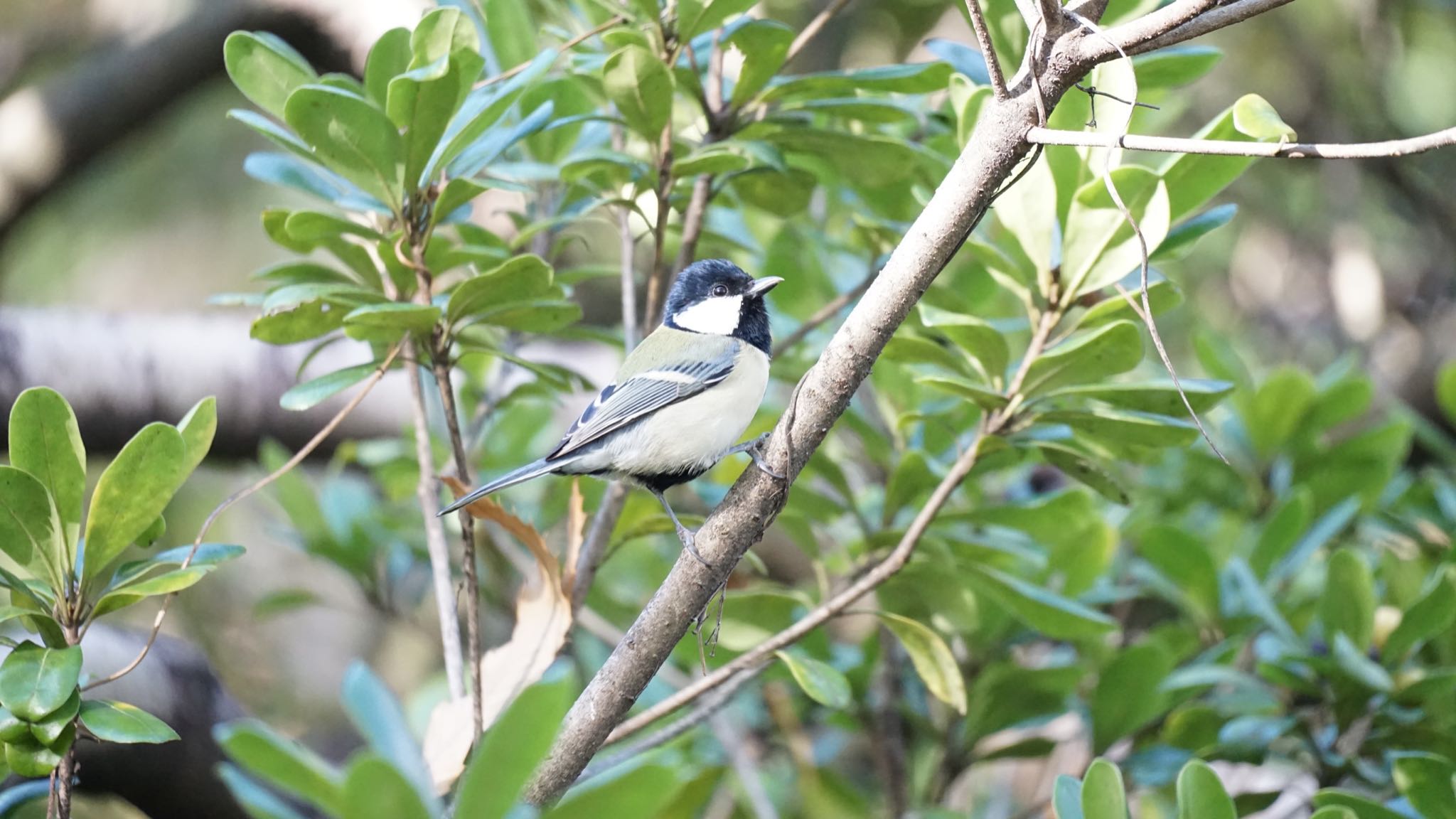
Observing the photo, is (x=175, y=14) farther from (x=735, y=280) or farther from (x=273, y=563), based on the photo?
(x=735, y=280)

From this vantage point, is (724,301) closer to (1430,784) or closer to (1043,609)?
(1043,609)

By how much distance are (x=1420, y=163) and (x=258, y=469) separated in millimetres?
3553

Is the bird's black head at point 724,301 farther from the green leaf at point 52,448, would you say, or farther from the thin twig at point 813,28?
the green leaf at point 52,448

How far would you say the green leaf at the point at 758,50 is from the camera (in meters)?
1.48

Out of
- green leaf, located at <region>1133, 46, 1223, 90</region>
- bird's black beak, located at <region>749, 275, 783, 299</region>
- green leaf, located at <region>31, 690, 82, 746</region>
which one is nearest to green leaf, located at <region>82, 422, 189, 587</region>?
green leaf, located at <region>31, 690, 82, 746</region>

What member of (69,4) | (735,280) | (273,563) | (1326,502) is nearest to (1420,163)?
(1326,502)

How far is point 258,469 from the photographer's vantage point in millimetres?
2758

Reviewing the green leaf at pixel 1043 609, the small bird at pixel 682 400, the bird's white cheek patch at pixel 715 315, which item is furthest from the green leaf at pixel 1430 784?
the bird's white cheek patch at pixel 715 315

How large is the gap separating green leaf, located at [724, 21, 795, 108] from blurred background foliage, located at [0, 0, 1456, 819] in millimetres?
65

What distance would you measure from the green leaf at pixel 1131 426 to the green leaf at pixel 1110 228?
157 millimetres

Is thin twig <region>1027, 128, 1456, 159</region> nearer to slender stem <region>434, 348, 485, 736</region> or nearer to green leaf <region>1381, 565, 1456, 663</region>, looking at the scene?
slender stem <region>434, 348, 485, 736</region>

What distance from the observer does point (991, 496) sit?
7.63ft

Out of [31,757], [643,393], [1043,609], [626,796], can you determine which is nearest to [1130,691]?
[1043,609]

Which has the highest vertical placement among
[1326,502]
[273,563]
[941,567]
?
[941,567]
